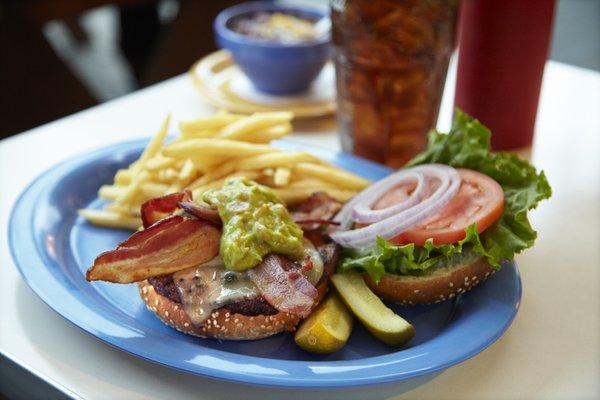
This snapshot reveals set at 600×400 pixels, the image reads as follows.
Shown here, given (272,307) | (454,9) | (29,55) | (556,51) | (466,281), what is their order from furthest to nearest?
(556,51) → (29,55) → (454,9) → (466,281) → (272,307)

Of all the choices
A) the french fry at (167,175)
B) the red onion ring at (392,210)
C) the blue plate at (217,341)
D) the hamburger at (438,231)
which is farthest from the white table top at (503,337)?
Result: the french fry at (167,175)

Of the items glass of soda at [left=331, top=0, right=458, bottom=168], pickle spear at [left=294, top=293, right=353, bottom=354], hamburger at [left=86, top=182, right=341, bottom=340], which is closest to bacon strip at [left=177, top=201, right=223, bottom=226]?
hamburger at [left=86, top=182, right=341, bottom=340]

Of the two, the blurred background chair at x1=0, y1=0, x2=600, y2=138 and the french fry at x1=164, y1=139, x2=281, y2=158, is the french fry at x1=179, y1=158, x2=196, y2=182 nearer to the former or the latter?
the french fry at x1=164, y1=139, x2=281, y2=158

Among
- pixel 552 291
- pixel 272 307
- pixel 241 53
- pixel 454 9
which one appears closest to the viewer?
pixel 272 307

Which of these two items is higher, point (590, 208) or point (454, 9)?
point (454, 9)

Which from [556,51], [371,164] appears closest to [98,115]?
[371,164]

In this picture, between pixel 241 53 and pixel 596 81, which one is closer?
pixel 241 53

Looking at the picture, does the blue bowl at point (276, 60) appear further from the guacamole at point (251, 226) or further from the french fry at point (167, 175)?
the guacamole at point (251, 226)

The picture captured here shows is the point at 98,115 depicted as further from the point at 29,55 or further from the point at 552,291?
the point at 29,55
